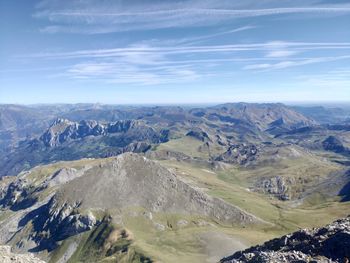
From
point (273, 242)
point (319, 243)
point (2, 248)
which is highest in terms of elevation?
point (319, 243)

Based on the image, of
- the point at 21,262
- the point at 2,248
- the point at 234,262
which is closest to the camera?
the point at 234,262

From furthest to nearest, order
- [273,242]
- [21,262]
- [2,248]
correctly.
A: 1. [2,248]
2. [21,262]
3. [273,242]

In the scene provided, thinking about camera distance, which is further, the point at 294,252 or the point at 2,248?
the point at 2,248

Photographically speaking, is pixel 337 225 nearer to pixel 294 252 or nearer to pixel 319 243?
pixel 319 243

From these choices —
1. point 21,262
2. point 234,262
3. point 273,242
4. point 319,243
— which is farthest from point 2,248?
point 319,243

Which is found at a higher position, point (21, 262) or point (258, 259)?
point (258, 259)

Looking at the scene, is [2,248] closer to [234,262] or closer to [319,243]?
[234,262]
